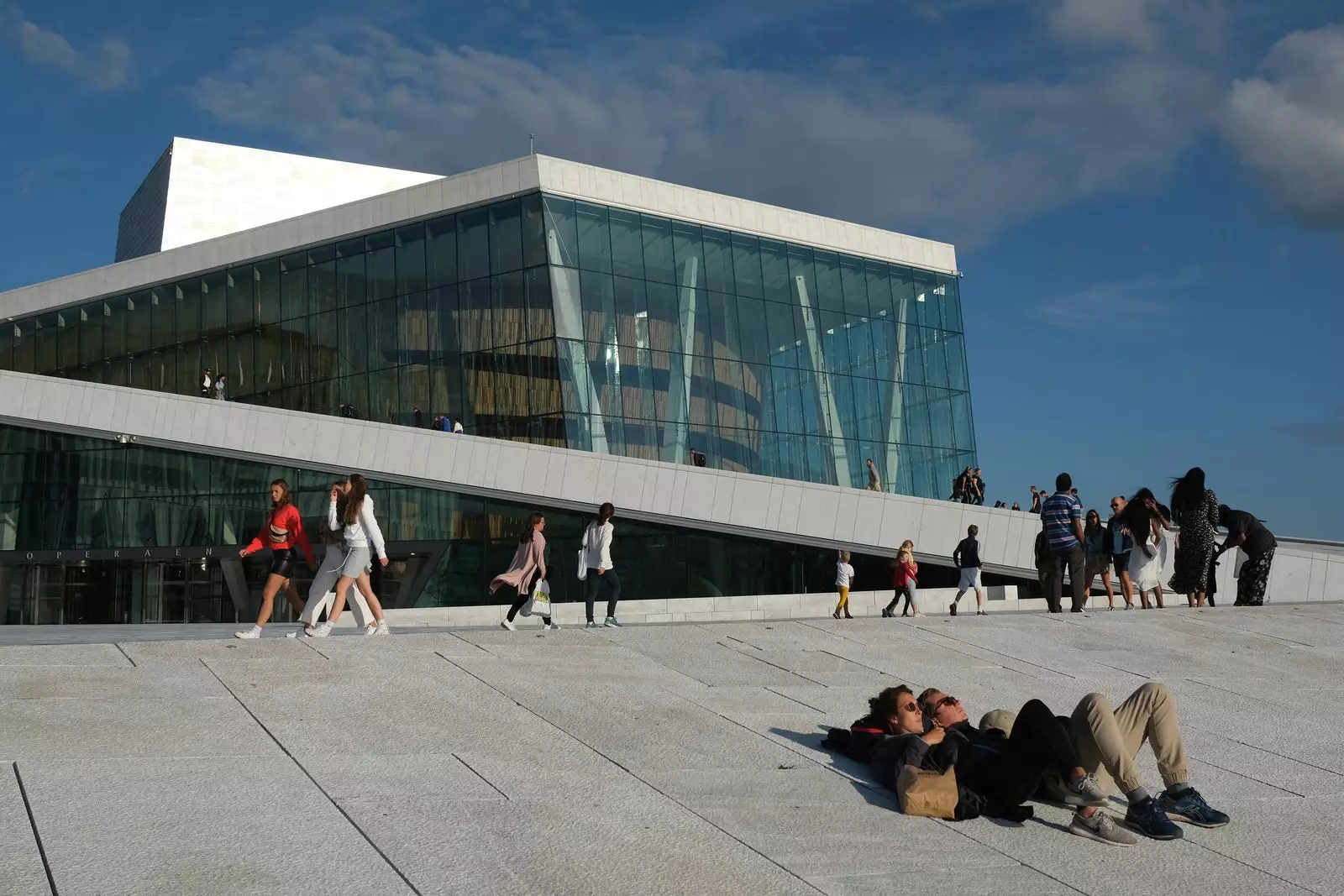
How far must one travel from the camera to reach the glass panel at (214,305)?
35.9 metres

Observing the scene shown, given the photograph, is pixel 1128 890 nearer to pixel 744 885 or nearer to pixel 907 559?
pixel 744 885

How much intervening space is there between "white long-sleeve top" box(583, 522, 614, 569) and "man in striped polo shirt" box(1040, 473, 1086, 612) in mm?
5405

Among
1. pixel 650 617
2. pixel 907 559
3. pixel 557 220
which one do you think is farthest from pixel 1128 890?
pixel 557 220

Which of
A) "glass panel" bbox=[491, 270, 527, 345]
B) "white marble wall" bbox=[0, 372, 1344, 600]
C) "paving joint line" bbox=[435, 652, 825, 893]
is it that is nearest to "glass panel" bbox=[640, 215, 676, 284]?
"glass panel" bbox=[491, 270, 527, 345]

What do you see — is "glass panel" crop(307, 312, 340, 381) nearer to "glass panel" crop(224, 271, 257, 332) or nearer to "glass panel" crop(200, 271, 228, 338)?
"glass panel" crop(224, 271, 257, 332)

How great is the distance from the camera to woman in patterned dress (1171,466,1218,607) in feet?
58.3

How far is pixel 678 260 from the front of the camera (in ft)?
110

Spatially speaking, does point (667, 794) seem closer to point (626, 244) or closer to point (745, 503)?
point (745, 503)

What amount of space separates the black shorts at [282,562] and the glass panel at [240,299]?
24.5m

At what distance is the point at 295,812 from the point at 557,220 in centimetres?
2595

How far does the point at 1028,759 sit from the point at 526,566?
7675mm

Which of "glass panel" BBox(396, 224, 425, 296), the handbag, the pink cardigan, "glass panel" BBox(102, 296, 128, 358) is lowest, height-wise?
the handbag

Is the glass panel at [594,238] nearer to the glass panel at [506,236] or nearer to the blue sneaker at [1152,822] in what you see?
the glass panel at [506,236]

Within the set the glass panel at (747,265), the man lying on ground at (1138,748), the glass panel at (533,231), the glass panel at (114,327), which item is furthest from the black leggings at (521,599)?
the glass panel at (114,327)
